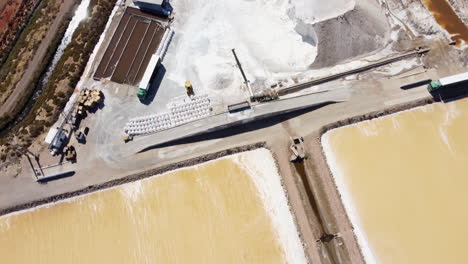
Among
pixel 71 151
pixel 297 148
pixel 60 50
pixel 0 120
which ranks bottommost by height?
pixel 297 148

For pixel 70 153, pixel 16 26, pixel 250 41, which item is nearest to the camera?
pixel 70 153

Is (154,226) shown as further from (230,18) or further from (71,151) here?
(230,18)

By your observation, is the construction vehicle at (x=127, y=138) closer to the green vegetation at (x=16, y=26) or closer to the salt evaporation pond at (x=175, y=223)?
the salt evaporation pond at (x=175, y=223)

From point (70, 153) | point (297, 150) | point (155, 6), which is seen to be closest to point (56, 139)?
point (70, 153)

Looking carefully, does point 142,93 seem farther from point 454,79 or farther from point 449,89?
point 449,89

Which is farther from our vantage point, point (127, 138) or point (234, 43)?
point (234, 43)

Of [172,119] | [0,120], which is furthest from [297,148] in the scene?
[0,120]

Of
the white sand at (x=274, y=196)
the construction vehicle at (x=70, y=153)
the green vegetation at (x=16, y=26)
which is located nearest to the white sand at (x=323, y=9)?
the white sand at (x=274, y=196)
